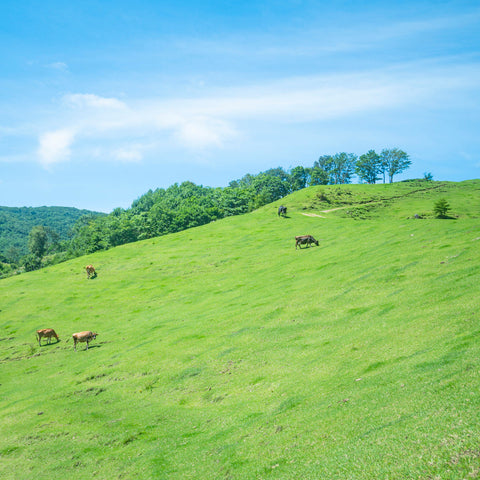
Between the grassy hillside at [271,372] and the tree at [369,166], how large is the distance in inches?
4856

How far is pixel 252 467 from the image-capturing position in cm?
1170

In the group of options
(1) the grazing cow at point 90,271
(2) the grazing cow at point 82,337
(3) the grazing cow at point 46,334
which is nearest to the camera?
(2) the grazing cow at point 82,337

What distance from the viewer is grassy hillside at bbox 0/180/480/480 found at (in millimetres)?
A: 10734

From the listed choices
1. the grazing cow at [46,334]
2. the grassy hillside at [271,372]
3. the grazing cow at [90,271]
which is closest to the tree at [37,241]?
the grazing cow at [90,271]

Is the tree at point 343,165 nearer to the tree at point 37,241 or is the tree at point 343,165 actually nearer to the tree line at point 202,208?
the tree line at point 202,208

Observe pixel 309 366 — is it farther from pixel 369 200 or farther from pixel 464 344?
pixel 369 200

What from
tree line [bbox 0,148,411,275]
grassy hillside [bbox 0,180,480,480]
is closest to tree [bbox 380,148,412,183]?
tree line [bbox 0,148,411,275]

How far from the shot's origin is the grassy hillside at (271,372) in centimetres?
1073

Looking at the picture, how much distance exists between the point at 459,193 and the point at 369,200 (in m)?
29.2

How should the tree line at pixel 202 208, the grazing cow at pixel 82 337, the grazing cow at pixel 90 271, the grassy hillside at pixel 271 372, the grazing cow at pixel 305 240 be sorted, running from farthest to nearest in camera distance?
the tree line at pixel 202 208 → the grazing cow at pixel 90 271 → the grazing cow at pixel 305 240 → the grazing cow at pixel 82 337 → the grassy hillside at pixel 271 372

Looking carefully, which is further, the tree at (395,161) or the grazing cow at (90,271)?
the tree at (395,161)

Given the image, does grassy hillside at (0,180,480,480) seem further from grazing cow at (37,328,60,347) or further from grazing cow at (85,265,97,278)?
grazing cow at (85,265,97,278)

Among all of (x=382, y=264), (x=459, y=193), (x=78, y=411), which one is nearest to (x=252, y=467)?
(x=78, y=411)

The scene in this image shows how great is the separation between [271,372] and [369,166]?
516 feet
